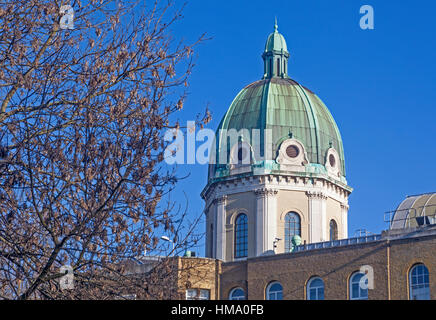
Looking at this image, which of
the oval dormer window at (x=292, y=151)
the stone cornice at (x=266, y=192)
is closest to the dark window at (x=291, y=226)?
the stone cornice at (x=266, y=192)

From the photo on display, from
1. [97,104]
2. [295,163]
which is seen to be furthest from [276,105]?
[97,104]

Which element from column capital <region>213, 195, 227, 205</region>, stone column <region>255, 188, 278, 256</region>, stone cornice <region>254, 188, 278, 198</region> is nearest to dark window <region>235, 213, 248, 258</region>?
stone column <region>255, 188, 278, 256</region>

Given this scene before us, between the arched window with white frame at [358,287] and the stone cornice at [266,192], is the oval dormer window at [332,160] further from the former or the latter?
the arched window with white frame at [358,287]

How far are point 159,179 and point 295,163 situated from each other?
3919 centimetres

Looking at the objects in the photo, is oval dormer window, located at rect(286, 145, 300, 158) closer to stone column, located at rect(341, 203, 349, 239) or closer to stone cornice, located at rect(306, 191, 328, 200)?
stone cornice, located at rect(306, 191, 328, 200)

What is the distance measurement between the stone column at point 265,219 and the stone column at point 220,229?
223 centimetres

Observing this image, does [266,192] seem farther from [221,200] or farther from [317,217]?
[317,217]

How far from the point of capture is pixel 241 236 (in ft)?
184

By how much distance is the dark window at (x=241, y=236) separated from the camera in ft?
183

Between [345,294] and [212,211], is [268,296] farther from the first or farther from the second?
[212,211]

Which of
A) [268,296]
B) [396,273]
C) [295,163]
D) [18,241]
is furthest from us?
[295,163]

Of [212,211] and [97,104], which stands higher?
[212,211]

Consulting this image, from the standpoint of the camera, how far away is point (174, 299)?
1831cm

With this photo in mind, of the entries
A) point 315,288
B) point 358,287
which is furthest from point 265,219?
point 358,287
